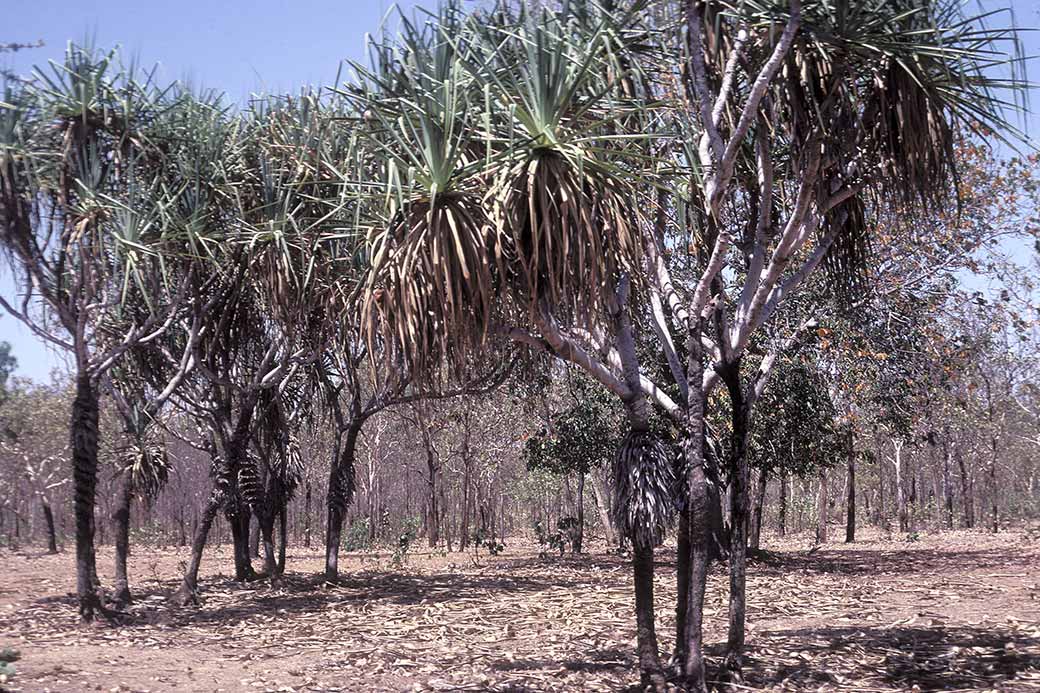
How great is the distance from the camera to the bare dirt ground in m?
8.36

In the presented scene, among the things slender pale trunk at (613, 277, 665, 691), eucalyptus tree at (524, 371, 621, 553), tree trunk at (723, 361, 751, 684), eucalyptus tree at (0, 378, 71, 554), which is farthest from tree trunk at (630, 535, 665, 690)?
eucalyptus tree at (0, 378, 71, 554)

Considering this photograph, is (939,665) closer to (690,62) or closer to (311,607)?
(690,62)

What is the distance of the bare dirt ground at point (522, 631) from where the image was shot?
8359mm

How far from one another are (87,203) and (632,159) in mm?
7776

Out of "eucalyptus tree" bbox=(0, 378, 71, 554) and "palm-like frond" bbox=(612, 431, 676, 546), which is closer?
"palm-like frond" bbox=(612, 431, 676, 546)

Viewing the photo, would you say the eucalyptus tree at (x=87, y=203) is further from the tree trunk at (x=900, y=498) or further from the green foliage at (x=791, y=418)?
the tree trunk at (x=900, y=498)

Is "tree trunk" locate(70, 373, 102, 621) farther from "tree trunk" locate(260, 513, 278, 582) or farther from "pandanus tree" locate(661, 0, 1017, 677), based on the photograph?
"pandanus tree" locate(661, 0, 1017, 677)

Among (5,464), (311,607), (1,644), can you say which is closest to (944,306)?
(311,607)

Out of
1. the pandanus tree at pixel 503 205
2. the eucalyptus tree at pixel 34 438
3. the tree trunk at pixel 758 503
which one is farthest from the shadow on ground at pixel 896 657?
the eucalyptus tree at pixel 34 438

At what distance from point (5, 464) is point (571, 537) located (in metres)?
26.4

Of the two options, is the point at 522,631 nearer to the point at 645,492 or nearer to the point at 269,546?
the point at 645,492

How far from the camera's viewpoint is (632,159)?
7.22 meters

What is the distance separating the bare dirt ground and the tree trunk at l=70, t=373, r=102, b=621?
0.61 meters

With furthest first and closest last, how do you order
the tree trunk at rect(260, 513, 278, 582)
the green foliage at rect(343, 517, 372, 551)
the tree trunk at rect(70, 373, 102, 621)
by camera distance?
Result: the green foliage at rect(343, 517, 372, 551) < the tree trunk at rect(260, 513, 278, 582) < the tree trunk at rect(70, 373, 102, 621)
